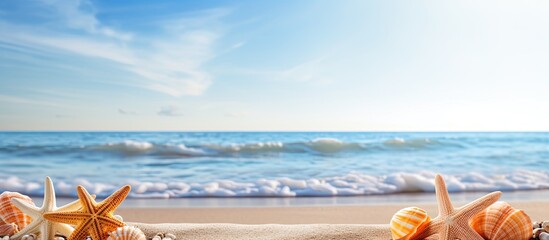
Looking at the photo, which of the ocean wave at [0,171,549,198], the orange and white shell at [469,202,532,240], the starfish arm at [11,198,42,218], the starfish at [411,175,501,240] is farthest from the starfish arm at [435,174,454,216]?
the ocean wave at [0,171,549,198]

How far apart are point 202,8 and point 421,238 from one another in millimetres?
11212

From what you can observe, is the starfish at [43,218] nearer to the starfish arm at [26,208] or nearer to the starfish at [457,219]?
the starfish arm at [26,208]

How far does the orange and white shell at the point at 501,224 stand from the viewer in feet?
6.29

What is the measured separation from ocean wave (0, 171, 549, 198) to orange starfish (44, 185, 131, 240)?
3.14 meters

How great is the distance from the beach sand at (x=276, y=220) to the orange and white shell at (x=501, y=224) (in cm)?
50

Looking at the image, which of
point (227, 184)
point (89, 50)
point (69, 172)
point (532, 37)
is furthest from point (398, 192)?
point (89, 50)

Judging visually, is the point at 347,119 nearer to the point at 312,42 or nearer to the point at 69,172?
the point at 312,42

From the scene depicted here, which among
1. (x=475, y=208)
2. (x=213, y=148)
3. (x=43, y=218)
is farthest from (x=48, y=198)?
(x=213, y=148)

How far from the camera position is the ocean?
565 centimetres

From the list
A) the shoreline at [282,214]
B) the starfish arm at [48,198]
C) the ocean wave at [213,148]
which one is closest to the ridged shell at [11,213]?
the starfish arm at [48,198]

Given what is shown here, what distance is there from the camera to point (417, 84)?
12.8m

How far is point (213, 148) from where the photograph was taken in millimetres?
10906

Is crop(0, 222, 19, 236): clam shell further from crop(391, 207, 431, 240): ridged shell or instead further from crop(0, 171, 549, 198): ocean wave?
crop(0, 171, 549, 198): ocean wave

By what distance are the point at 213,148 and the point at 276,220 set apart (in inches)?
295
